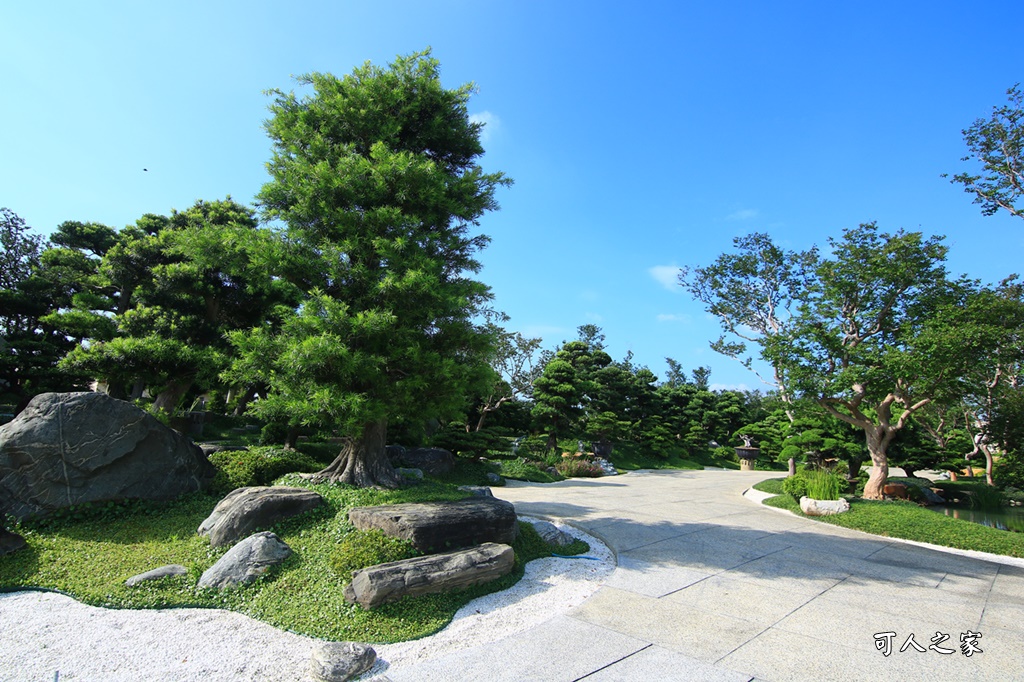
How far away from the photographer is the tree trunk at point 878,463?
12086 mm

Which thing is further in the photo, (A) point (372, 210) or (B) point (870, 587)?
(A) point (372, 210)

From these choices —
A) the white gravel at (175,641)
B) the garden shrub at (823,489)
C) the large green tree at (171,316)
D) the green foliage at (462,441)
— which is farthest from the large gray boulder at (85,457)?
the garden shrub at (823,489)

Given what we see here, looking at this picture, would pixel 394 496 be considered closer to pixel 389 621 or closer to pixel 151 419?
pixel 389 621

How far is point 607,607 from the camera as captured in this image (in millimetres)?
4750

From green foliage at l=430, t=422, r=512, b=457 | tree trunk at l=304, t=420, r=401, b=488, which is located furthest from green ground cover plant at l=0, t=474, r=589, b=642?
green foliage at l=430, t=422, r=512, b=457

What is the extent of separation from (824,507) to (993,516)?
6738 millimetres

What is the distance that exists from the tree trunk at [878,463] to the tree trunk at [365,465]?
11.3 m

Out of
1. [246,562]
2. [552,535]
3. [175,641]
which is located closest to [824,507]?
[552,535]

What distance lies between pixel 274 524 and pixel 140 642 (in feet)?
7.11

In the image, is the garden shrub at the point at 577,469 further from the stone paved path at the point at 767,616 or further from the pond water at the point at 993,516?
the stone paved path at the point at 767,616

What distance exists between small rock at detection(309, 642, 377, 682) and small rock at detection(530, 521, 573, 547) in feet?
11.7

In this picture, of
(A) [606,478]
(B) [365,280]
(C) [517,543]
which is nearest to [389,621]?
(C) [517,543]

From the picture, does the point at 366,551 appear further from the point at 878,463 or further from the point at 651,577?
the point at 878,463

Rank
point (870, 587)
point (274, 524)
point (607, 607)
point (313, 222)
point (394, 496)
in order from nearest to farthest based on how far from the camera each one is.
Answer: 1. point (607, 607)
2. point (870, 587)
3. point (274, 524)
4. point (394, 496)
5. point (313, 222)
